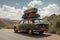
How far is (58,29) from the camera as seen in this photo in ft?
72.8

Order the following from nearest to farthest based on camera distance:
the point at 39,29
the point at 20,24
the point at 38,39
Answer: the point at 38,39 → the point at 39,29 → the point at 20,24

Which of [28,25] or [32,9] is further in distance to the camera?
[32,9]

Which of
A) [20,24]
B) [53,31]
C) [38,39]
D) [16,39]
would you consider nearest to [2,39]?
[16,39]

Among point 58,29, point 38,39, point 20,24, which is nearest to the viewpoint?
point 38,39

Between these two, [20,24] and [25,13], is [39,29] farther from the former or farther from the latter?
[25,13]

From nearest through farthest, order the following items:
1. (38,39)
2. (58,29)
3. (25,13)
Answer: (38,39) < (58,29) < (25,13)

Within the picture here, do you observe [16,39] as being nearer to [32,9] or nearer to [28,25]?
[28,25]

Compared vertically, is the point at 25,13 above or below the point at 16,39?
above

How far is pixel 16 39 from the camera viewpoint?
1873cm

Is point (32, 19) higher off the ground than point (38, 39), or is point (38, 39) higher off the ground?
point (32, 19)

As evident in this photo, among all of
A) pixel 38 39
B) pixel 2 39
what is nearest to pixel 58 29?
pixel 38 39

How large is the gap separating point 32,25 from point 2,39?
3.83 metres

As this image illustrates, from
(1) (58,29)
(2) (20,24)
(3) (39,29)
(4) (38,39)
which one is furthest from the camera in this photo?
(2) (20,24)

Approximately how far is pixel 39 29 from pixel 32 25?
0.96m
